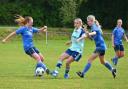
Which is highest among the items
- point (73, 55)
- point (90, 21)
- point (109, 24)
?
point (90, 21)

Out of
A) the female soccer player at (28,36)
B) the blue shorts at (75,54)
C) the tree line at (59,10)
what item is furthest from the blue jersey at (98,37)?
the tree line at (59,10)

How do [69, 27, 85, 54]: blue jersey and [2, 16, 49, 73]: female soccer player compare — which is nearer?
[69, 27, 85, 54]: blue jersey

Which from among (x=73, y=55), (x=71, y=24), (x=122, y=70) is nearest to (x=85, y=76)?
(x=73, y=55)

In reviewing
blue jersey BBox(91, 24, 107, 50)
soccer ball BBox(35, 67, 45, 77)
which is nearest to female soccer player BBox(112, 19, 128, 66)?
blue jersey BBox(91, 24, 107, 50)

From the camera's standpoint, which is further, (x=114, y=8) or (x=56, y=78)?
(x=114, y=8)

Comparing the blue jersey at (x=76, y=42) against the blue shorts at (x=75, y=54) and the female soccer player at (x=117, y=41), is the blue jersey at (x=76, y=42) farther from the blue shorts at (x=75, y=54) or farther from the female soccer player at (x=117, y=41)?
the female soccer player at (x=117, y=41)

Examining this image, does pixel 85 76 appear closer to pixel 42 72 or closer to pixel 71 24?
pixel 42 72

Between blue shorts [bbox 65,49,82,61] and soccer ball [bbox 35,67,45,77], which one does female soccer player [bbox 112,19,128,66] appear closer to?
blue shorts [bbox 65,49,82,61]

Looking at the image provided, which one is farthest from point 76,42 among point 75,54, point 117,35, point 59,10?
point 59,10

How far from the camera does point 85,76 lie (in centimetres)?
2002

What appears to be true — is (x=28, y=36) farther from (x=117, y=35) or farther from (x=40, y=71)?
(x=117, y=35)

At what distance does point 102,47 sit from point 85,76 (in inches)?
52.7

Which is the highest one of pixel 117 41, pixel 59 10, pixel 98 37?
pixel 98 37

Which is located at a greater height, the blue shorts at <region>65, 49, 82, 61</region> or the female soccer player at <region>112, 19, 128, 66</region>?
the blue shorts at <region>65, 49, 82, 61</region>
